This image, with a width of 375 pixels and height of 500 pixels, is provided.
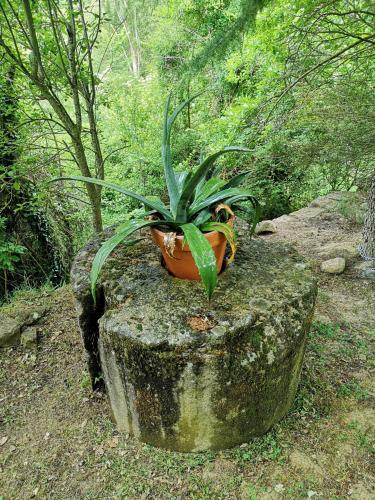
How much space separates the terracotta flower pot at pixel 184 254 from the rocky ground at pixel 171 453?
40.3 inches

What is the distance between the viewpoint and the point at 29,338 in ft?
8.62

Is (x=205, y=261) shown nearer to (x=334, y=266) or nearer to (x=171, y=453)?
(x=171, y=453)

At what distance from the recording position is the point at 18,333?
2.70m

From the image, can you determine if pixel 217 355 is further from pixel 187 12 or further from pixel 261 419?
pixel 187 12

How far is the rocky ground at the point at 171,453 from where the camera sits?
161cm

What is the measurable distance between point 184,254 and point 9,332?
1.98m

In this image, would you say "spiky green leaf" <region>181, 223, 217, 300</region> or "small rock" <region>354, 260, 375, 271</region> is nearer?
"spiky green leaf" <region>181, 223, 217, 300</region>

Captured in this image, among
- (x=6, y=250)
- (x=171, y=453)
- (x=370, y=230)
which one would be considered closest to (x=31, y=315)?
(x=6, y=250)

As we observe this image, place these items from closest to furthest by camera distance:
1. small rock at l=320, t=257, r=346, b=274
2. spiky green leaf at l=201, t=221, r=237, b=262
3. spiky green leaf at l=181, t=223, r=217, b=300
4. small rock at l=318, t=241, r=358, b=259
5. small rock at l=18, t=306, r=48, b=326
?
spiky green leaf at l=181, t=223, r=217, b=300
spiky green leaf at l=201, t=221, r=237, b=262
small rock at l=18, t=306, r=48, b=326
small rock at l=320, t=257, r=346, b=274
small rock at l=318, t=241, r=358, b=259

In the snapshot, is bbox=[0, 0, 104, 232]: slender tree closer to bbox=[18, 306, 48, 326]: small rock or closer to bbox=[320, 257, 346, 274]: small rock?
bbox=[18, 306, 48, 326]: small rock

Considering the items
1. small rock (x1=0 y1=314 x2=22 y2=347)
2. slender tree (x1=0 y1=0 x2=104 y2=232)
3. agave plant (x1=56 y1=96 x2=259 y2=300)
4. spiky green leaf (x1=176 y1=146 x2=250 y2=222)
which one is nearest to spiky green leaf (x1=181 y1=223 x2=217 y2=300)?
agave plant (x1=56 y1=96 x2=259 y2=300)

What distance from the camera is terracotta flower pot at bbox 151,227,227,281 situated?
1.53 m

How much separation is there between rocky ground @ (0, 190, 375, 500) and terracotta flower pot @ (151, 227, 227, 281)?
1025 millimetres

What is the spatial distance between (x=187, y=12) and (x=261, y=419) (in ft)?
24.8
